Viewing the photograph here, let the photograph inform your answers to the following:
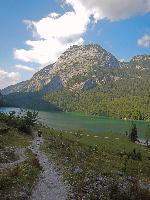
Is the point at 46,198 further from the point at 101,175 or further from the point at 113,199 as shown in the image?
the point at 101,175

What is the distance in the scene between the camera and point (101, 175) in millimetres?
48156

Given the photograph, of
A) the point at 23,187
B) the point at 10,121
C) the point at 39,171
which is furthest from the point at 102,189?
the point at 10,121

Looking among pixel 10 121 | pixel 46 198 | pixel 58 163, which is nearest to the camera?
pixel 46 198

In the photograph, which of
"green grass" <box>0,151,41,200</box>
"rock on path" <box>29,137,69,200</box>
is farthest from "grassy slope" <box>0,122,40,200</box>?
"rock on path" <box>29,137,69,200</box>

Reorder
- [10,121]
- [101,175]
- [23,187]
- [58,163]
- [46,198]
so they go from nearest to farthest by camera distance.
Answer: [46,198] < [23,187] < [101,175] < [58,163] < [10,121]

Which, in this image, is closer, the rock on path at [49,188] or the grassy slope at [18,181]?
the grassy slope at [18,181]

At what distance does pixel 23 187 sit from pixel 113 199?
392 inches

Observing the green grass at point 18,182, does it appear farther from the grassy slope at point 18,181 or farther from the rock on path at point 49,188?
the rock on path at point 49,188

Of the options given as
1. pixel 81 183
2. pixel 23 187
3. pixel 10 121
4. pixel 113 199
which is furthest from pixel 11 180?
pixel 10 121

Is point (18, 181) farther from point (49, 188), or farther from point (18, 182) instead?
point (49, 188)

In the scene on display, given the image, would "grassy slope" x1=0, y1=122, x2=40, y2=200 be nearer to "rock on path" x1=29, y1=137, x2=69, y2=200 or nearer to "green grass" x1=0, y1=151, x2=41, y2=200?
"green grass" x1=0, y1=151, x2=41, y2=200

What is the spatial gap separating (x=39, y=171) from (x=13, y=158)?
38.1ft

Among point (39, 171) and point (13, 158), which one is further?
point (13, 158)

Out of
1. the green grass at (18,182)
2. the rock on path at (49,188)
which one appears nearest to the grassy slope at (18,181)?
the green grass at (18,182)
